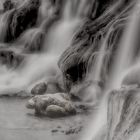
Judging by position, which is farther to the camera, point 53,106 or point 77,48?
point 77,48

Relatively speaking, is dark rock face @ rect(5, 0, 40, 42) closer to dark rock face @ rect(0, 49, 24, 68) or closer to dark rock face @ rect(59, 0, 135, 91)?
dark rock face @ rect(0, 49, 24, 68)

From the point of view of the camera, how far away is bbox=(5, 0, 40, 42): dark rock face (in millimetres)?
20906

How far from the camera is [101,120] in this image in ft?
36.7

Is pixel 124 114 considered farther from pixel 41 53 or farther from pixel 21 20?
pixel 21 20

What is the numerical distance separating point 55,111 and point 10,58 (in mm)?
6707

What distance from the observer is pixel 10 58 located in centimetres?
1794

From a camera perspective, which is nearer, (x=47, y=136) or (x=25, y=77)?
(x=47, y=136)

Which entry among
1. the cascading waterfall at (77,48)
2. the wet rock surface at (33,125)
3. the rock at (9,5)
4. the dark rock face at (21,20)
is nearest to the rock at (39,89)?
the cascading waterfall at (77,48)

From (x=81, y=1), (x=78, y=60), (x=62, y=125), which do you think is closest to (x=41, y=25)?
(x=81, y=1)

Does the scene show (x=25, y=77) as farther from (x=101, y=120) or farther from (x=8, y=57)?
(x=101, y=120)

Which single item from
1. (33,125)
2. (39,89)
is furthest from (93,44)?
(33,125)

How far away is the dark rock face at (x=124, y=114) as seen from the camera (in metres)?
7.82

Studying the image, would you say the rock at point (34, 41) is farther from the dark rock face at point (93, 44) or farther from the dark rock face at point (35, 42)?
the dark rock face at point (93, 44)

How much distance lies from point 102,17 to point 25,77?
134 inches
